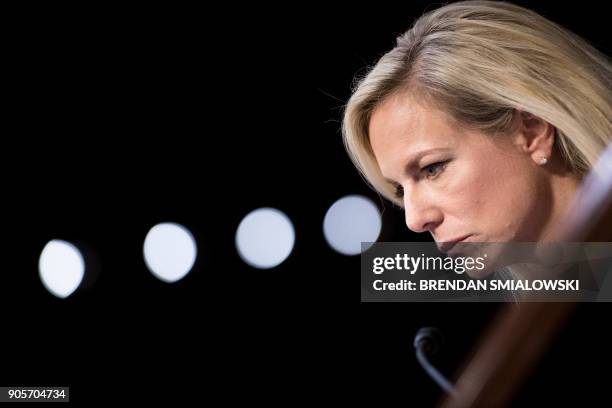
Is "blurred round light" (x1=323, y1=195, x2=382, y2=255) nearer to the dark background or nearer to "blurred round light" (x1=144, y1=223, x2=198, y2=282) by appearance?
the dark background

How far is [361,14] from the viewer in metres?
2.53

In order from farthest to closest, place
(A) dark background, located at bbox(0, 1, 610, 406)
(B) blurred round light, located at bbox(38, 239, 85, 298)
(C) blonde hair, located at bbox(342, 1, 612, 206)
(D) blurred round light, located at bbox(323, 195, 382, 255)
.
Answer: (D) blurred round light, located at bbox(323, 195, 382, 255) < (B) blurred round light, located at bbox(38, 239, 85, 298) < (A) dark background, located at bbox(0, 1, 610, 406) < (C) blonde hair, located at bbox(342, 1, 612, 206)

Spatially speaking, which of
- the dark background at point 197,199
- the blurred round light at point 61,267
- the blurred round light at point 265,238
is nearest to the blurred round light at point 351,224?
the dark background at point 197,199

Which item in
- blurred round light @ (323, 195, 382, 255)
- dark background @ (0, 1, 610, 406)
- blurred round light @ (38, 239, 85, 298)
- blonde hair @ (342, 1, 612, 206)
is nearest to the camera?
blonde hair @ (342, 1, 612, 206)

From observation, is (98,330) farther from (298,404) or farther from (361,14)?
(361,14)

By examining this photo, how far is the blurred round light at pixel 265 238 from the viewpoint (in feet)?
9.61

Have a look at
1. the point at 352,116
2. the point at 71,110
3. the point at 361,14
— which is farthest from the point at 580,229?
the point at 71,110

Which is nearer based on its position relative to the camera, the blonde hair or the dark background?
the blonde hair

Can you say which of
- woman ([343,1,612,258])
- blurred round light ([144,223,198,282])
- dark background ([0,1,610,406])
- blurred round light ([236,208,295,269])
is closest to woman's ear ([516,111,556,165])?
woman ([343,1,612,258])

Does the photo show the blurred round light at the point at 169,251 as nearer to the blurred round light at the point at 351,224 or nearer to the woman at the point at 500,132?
the blurred round light at the point at 351,224

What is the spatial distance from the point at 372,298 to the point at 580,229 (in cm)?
260

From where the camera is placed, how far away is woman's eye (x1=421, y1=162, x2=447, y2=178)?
4.54 ft

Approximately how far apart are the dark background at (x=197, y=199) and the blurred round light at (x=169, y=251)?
0.04 m

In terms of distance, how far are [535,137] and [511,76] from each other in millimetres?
133
